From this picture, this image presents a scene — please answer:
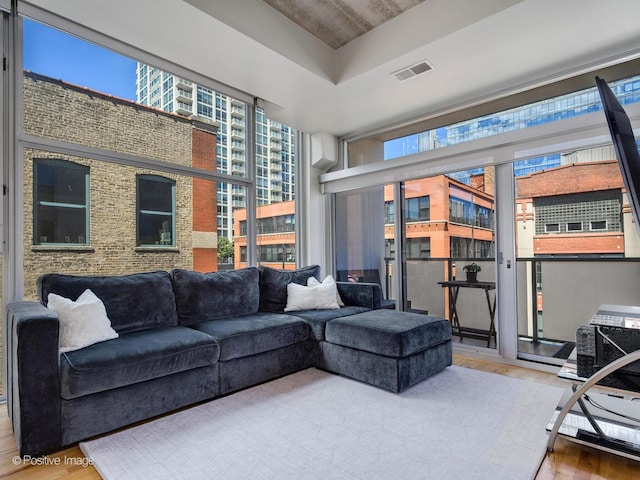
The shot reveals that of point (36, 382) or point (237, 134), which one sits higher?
point (237, 134)

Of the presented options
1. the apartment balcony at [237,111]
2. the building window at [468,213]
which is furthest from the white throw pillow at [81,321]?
the building window at [468,213]

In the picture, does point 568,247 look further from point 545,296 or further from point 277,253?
point 277,253

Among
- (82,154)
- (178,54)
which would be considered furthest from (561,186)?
(82,154)

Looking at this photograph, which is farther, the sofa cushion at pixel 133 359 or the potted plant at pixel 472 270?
the potted plant at pixel 472 270

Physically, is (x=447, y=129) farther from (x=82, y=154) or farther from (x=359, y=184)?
(x=82, y=154)

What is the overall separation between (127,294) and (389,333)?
1958 mm

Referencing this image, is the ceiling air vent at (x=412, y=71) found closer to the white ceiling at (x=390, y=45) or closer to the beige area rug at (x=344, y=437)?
the white ceiling at (x=390, y=45)

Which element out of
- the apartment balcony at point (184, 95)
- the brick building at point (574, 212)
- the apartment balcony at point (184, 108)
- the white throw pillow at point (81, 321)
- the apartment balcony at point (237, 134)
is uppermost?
the apartment balcony at point (184, 95)

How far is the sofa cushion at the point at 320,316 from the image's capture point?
3.04m

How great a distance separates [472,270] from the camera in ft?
12.0

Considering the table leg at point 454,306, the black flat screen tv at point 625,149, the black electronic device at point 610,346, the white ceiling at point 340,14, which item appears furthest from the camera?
the table leg at point 454,306

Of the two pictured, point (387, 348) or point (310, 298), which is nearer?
A: point (387, 348)

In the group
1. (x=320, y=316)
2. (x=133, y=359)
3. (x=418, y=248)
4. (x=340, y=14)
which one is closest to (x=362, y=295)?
(x=320, y=316)

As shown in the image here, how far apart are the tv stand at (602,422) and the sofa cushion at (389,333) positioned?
928 millimetres
